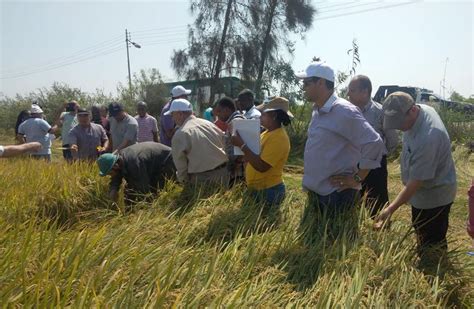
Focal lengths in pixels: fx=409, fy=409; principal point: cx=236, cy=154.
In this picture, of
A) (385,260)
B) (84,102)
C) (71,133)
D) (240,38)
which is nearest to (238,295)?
(385,260)

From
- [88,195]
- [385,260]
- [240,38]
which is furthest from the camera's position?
[240,38]

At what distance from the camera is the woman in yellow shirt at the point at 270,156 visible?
3039 millimetres

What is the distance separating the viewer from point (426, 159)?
2.49 metres

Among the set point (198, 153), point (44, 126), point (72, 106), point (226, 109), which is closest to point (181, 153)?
point (198, 153)

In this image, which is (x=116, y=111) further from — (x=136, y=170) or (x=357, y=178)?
(x=357, y=178)

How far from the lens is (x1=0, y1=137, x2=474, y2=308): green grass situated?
5.47ft

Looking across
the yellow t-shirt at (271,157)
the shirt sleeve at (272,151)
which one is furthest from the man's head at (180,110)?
the shirt sleeve at (272,151)

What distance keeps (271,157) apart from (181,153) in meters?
0.77

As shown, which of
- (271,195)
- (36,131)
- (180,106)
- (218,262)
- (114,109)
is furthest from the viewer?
(36,131)

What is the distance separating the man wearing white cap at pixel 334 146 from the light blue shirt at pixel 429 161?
0.23m

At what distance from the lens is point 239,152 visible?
3.17 metres

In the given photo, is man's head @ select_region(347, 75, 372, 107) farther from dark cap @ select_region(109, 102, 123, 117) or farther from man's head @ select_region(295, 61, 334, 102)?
dark cap @ select_region(109, 102, 123, 117)

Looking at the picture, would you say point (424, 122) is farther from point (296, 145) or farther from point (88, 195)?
point (296, 145)

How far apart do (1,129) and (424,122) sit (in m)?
26.4
